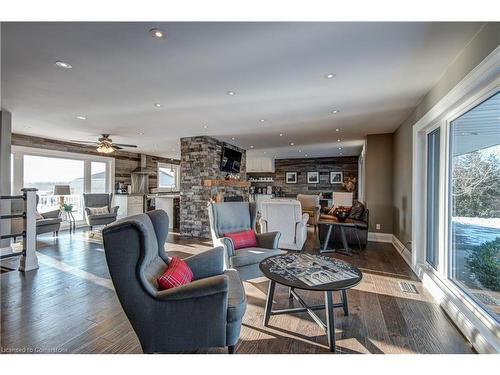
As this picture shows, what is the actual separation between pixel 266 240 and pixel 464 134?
2451 millimetres

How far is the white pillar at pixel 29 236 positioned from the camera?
12.1 feet

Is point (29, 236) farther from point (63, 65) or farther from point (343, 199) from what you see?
point (343, 199)

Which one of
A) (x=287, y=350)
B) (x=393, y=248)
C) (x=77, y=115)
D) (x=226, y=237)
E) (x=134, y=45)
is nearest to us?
(x=287, y=350)

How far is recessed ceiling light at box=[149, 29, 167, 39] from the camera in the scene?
1907mm

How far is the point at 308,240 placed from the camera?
18.6 feet

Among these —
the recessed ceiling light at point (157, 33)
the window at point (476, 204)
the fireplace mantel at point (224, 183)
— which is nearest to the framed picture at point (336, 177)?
the fireplace mantel at point (224, 183)

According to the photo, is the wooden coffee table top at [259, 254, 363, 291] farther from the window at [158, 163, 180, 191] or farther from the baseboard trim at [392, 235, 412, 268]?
the window at [158, 163, 180, 191]

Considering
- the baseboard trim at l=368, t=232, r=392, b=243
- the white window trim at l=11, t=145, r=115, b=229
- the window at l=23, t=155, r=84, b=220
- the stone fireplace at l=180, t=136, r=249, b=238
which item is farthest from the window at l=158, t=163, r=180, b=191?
the baseboard trim at l=368, t=232, r=392, b=243

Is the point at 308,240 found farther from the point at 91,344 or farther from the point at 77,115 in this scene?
the point at 77,115

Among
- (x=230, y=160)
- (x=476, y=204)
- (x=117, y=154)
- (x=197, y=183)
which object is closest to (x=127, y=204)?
(x=117, y=154)

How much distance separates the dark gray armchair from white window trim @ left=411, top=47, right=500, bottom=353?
193 cm
